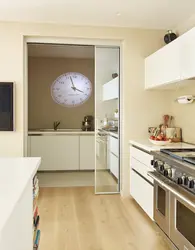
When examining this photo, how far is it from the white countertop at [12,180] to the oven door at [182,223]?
3.89 ft

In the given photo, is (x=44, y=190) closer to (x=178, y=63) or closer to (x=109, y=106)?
(x=109, y=106)

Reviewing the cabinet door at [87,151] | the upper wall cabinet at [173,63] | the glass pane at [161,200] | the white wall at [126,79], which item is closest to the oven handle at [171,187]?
the glass pane at [161,200]

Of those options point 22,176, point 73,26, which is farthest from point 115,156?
point 22,176

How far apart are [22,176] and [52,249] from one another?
121 centimetres

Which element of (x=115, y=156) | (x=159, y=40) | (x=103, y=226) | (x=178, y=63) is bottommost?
(x=103, y=226)

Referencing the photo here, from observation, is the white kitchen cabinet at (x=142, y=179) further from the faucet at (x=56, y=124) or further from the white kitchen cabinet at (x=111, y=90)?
the faucet at (x=56, y=124)

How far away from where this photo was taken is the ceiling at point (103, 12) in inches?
125

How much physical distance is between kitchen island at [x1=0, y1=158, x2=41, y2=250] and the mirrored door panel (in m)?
2.20

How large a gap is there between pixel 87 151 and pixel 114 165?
4.52 ft

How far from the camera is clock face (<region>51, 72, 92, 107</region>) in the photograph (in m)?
6.13

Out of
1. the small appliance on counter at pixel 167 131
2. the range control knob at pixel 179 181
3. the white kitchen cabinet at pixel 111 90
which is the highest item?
the white kitchen cabinet at pixel 111 90

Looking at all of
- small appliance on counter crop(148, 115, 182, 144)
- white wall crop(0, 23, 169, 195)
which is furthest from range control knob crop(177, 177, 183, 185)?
white wall crop(0, 23, 169, 195)

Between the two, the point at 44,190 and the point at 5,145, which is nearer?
the point at 5,145

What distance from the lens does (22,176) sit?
1645 mm
